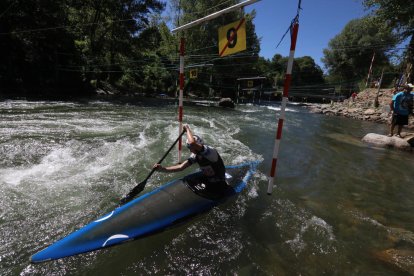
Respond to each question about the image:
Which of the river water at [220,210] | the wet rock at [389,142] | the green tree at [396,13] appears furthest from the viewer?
the green tree at [396,13]

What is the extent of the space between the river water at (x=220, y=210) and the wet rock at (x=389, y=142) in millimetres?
718

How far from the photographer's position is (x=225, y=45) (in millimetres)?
4383

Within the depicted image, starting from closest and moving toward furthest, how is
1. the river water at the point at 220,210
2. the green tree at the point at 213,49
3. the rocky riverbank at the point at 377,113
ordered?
the river water at the point at 220,210, the rocky riverbank at the point at 377,113, the green tree at the point at 213,49

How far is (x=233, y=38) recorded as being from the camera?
4.26 metres

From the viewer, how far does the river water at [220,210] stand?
2.85m

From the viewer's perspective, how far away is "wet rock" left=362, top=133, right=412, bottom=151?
842 cm

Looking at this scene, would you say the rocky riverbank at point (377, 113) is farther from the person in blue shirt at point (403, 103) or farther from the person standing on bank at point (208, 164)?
the person standing on bank at point (208, 164)

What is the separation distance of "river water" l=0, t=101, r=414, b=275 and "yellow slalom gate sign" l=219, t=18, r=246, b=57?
7.83 ft

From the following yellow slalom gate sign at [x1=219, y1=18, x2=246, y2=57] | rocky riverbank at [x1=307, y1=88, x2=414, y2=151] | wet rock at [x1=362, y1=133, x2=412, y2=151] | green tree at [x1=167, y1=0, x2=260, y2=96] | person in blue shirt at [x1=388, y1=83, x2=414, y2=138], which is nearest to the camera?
yellow slalom gate sign at [x1=219, y1=18, x2=246, y2=57]

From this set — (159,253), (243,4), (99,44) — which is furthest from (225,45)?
(99,44)

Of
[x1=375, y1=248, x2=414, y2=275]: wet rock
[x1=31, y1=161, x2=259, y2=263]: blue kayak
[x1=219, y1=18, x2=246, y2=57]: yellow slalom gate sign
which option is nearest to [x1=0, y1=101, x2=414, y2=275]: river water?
[x1=375, y1=248, x2=414, y2=275]: wet rock

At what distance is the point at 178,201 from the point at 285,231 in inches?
58.1

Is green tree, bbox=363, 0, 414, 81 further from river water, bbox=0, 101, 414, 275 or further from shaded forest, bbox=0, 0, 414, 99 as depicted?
river water, bbox=0, 101, 414, 275

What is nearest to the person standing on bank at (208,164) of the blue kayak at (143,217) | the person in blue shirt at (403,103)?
the blue kayak at (143,217)
